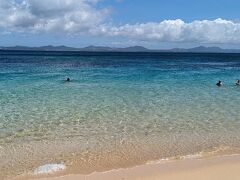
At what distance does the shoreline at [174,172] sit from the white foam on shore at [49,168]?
29 centimetres

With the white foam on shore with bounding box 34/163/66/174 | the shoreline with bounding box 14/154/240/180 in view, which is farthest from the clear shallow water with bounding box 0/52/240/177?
the shoreline with bounding box 14/154/240/180

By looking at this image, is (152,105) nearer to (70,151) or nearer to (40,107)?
(40,107)

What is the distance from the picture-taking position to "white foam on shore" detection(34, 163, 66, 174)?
10.4 m

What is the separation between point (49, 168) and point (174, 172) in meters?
3.30

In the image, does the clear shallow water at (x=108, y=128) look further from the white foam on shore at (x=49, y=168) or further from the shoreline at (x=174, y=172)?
the shoreline at (x=174, y=172)

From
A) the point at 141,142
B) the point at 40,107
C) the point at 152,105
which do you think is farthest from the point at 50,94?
the point at 141,142

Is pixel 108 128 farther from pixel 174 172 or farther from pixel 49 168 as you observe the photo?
pixel 174 172

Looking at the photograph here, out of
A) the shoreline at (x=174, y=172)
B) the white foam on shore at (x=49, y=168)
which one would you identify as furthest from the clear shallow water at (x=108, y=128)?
the shoreline at (x=174, y=172)

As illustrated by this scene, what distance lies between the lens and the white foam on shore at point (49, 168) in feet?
34.0

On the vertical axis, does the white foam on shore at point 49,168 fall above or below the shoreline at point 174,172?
below

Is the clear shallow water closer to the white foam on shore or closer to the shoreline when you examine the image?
the white foam on shore

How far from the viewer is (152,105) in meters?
20.9

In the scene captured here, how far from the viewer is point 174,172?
33.2 ft

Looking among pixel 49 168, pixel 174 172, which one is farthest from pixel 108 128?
pixel 174 172
